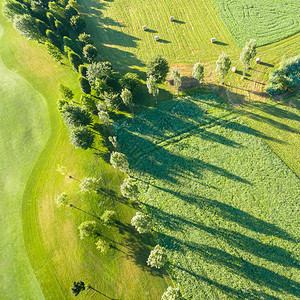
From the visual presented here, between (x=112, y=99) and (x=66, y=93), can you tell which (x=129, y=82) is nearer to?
(x=112, y=99)

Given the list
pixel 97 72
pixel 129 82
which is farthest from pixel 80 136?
pixel 129 82

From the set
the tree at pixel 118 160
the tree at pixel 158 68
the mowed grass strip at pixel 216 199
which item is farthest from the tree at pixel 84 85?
the tree at pixel 118 160

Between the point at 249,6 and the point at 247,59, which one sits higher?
the point at 249,6

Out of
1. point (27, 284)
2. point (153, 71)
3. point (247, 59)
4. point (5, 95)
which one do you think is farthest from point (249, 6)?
point (27, 284)

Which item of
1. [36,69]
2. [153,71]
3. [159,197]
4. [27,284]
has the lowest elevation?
[27,284]

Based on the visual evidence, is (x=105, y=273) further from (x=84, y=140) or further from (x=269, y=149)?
(x=269, y=149)

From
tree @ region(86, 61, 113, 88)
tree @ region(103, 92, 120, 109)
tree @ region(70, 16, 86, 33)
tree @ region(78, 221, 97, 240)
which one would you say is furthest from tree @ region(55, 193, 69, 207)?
tree @ region(70, 16, 86, 33)

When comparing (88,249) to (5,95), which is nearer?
(88,249)

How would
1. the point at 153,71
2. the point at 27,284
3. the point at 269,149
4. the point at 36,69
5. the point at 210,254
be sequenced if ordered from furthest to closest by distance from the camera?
the point at 36,69 < the point at 153,71 < the point at 269,149 < the point at 27,284 < the point at 210,254
